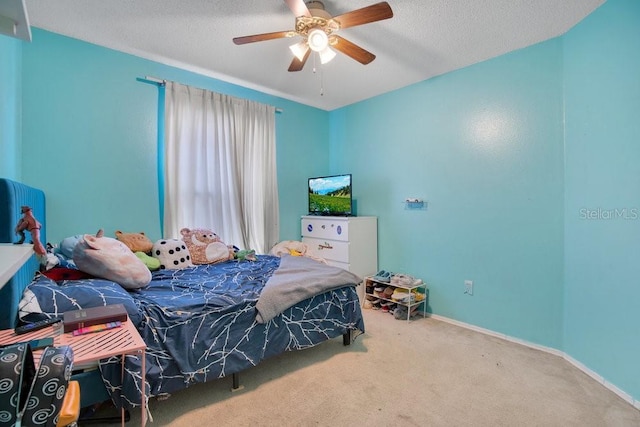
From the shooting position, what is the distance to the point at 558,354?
93.2 inches

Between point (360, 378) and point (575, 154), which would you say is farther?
point (575, 154)

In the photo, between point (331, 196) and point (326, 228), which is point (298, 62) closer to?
point (331, 196)

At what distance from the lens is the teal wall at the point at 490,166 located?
75.9 inches

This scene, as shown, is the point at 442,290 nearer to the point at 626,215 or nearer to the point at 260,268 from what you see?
the point at 626,215

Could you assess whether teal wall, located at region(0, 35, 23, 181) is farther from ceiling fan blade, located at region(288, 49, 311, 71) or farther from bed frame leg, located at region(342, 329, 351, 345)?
bed frame leg, located at region(342, 329, 351, 345)

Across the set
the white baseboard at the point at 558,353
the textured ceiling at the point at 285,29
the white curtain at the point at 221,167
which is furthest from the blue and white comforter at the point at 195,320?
the textured ceiling at the point at 285,29

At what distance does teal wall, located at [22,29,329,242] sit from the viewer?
2.32m

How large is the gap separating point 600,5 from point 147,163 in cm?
368

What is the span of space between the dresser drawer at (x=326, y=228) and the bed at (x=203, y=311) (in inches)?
38.6

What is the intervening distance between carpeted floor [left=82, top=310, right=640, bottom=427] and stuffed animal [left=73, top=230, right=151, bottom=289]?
74cm

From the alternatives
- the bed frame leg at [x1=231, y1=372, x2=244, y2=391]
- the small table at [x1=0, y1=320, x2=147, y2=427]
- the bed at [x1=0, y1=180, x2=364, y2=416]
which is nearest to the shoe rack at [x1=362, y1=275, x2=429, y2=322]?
the bed at [x1=0, y1=180, x2=364, y2=416]

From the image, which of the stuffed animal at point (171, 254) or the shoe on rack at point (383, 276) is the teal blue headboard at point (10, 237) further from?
the shoe on rack at point (383, 276)

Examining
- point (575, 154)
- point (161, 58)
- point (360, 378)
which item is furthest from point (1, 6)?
point (575, 154)

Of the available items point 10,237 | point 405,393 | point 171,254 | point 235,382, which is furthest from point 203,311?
point 405,393
